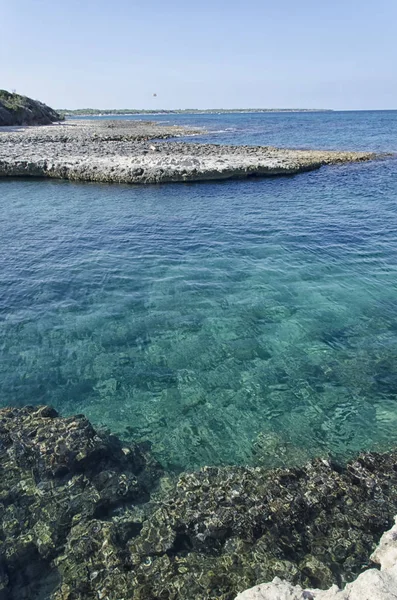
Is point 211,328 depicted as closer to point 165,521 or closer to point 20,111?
point 165,521

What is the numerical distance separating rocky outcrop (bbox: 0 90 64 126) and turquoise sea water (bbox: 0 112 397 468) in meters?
87.3

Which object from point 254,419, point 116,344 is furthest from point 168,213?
point 254,419

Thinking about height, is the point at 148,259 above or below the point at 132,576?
above

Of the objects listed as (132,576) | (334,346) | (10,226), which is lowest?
(132,576)

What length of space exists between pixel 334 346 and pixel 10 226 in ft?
72.7

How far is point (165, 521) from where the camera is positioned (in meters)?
7.30

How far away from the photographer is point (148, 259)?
20.0 meters

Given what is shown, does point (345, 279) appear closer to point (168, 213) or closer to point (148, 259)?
point (148, 259)

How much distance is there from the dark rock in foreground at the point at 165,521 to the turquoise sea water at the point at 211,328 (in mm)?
906

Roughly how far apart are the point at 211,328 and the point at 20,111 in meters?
112

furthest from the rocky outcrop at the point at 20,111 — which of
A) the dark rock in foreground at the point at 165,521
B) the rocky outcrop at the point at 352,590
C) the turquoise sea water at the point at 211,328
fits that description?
the rocky outcrop at the point at 352,590

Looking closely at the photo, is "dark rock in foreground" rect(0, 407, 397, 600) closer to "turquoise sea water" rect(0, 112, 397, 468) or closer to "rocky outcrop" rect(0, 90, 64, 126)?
→ "turquoise sea water" rect(0, 112, 397, 468)

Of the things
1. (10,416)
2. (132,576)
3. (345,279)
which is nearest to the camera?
(132,576)

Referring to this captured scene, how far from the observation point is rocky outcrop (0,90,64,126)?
316 feet
